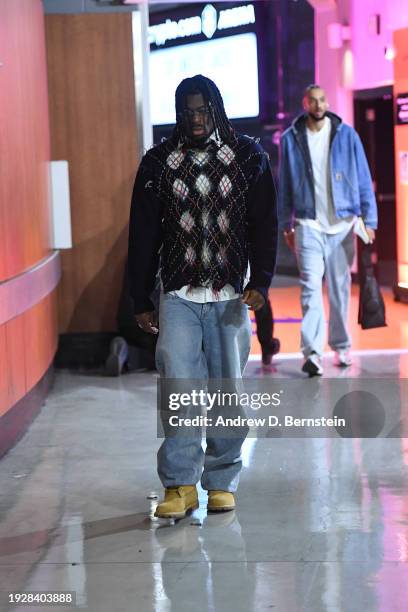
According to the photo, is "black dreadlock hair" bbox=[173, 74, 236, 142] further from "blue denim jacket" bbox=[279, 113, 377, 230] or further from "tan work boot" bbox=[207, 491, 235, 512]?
"blue denim jacket" bbox=[279, 113, 377, 230]

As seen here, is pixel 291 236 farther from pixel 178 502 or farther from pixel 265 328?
pixel 178 502

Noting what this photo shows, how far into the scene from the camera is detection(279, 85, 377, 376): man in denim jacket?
771cm

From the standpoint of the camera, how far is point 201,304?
4586mm

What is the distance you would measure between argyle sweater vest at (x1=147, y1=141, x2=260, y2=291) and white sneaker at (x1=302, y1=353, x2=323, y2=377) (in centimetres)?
315

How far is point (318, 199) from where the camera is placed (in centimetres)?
776

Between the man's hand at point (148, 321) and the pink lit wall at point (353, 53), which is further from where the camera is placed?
the pink lit wall at point (353, 53)

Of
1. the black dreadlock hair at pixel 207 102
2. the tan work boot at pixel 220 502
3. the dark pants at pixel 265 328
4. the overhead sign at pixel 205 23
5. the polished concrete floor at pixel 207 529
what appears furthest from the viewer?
the overhead sign at pixel 205 23

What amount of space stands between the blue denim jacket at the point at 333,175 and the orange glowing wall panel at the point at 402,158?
411cm

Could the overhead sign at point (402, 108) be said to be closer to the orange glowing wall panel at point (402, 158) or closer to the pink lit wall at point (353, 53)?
the orange glowing wall panel at point (402, 158)

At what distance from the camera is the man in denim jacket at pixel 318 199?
25.3ft

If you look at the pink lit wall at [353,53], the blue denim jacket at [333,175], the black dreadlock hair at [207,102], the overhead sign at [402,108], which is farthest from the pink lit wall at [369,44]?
the black dreadlock hair at [207,102]

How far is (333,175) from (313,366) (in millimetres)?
1273

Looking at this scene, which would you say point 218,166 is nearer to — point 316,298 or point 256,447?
point 256,447

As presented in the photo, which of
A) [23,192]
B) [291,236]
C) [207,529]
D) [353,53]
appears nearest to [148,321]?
[207,529]
